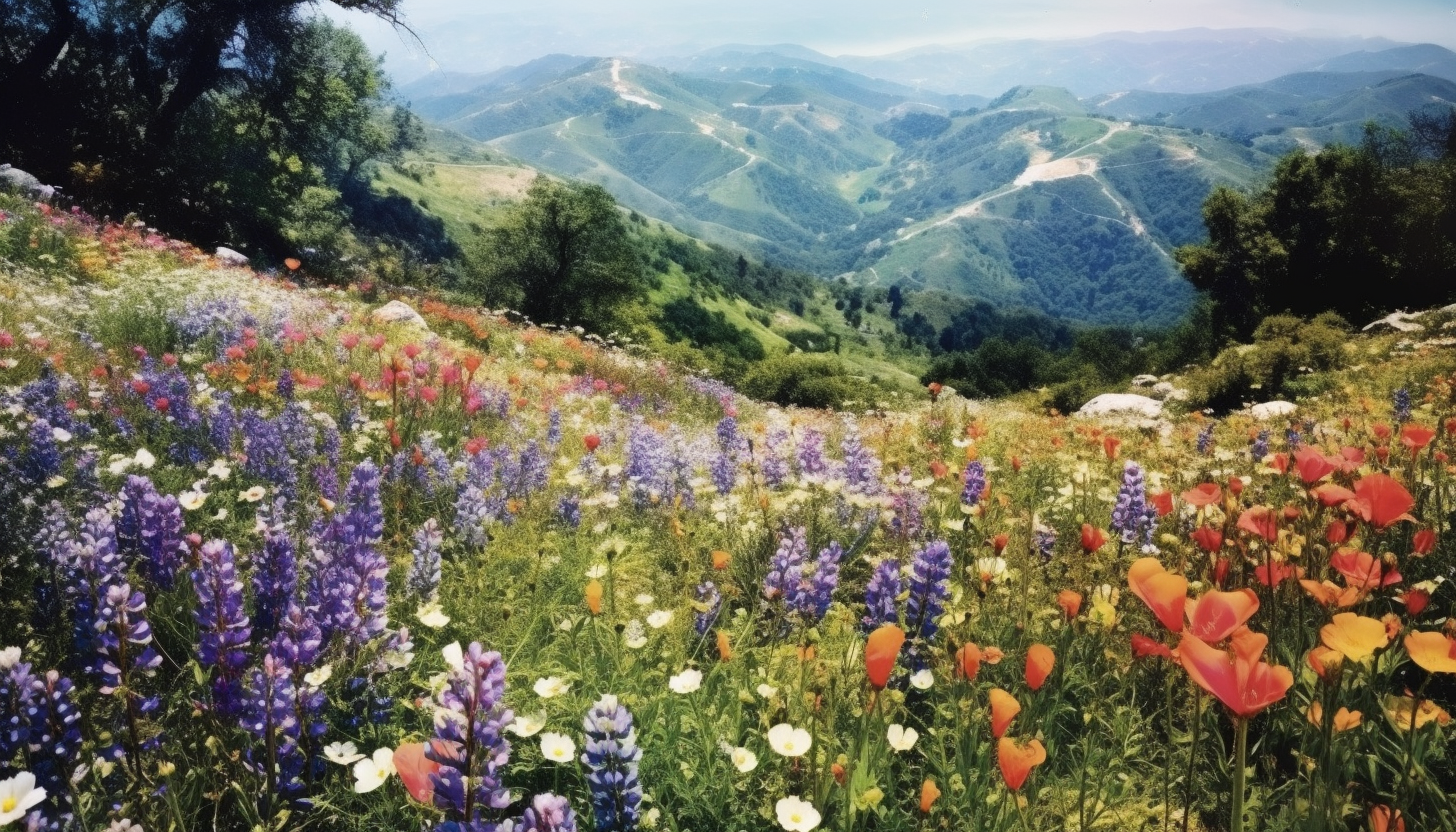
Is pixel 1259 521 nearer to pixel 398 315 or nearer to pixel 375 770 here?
pixel 375 770

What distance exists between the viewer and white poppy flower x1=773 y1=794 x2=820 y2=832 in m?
2.07

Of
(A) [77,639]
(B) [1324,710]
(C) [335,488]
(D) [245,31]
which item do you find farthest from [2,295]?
(D) [245,31]

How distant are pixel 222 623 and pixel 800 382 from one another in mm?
36716

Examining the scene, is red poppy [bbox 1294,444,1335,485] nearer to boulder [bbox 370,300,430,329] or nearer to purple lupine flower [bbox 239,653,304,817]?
purple lupine flower [bbox 239,653,304,817]

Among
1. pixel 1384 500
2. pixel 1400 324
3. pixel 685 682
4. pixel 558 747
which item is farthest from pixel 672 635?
pixel 1400 324

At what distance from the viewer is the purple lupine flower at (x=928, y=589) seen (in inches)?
125

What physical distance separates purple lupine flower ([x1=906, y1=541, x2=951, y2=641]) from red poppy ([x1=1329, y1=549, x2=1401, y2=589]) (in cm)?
132

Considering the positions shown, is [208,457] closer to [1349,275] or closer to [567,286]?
[567,286]

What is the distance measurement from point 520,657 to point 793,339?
13891 cm

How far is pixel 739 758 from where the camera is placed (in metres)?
2.41

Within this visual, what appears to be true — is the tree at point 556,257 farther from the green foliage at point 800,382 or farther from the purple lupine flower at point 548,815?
the purple lupine flower at point 548,815

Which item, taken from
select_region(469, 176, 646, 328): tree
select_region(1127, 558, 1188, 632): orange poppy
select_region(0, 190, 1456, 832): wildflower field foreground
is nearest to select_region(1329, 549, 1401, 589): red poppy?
select_region(0, 190, 1456, 832): wildflower field foreground

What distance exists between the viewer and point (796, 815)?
2.14 m

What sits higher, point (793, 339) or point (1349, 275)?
point (1349, 275)
